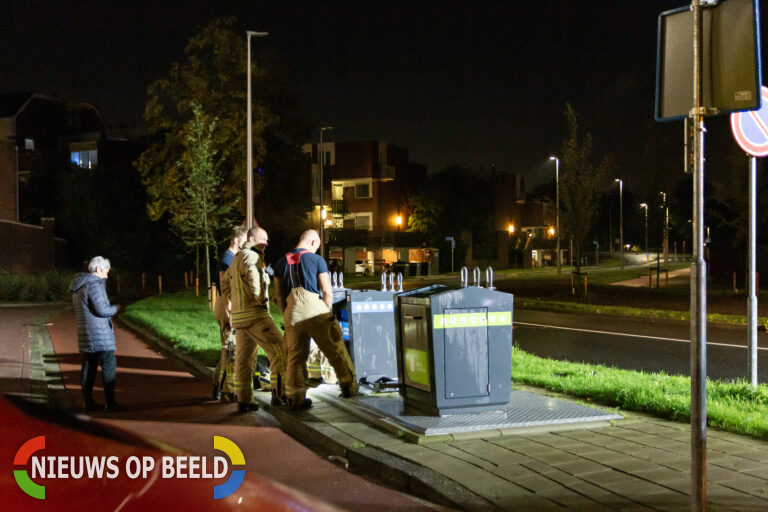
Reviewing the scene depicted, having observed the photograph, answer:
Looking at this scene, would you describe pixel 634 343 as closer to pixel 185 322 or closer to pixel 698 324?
pixel 185 322

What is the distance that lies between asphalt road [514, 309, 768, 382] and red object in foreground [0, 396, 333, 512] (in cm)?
764

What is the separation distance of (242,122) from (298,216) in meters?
14.0

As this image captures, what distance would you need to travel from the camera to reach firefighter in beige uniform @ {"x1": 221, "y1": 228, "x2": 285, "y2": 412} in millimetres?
8047

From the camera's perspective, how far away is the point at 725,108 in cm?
430

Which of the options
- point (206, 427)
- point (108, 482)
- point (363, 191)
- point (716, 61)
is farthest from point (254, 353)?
point (363, 191)

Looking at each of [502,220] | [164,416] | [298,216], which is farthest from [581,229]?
[502,220]

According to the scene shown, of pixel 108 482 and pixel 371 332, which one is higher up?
pixel 371 332

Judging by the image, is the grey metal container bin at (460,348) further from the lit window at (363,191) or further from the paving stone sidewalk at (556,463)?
the lit window at (363,191)

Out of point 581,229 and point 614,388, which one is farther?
point 581,229

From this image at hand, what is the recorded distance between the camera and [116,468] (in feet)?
19.9

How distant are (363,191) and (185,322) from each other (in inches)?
1821

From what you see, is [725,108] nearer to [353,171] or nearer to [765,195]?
[765,195]

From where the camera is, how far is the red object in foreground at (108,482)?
5199 millimetres

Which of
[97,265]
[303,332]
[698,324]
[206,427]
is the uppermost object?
[97,265]
